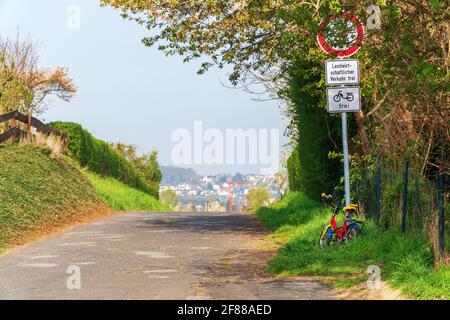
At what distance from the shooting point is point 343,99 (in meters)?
13.7

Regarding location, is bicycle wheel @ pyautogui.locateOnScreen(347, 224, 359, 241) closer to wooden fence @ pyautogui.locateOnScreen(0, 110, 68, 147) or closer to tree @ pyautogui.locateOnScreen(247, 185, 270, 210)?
wooden fence @ pyautogui.locateOnScreen(0, 110, 68, 147)

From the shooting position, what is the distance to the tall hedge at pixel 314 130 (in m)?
18.5

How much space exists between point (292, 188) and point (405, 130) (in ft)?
58.1

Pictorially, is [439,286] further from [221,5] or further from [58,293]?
[221,5]

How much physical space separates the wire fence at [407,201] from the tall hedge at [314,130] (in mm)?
1496

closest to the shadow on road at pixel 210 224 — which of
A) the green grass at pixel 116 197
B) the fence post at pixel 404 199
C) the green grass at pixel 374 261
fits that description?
the green grass at pixel 374 261

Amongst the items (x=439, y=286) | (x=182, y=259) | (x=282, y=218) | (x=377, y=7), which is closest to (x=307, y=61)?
(x=282, y=218)

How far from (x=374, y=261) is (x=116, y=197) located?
19.7m

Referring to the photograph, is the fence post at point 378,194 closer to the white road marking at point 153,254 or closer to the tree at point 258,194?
the white road marking at point 153,254

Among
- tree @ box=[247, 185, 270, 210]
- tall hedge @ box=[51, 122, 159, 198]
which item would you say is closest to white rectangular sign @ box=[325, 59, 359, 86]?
tall hedge @ box=[51, 122, 159, 198]

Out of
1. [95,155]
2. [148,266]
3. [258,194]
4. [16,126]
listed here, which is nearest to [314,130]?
[148,266]

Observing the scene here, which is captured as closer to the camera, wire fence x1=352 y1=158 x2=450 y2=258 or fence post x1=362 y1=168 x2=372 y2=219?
wire fence x1=352 y1=158 x2=450 y2=258

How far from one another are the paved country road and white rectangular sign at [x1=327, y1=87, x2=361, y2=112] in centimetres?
295

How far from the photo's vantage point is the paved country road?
10.4 metres
